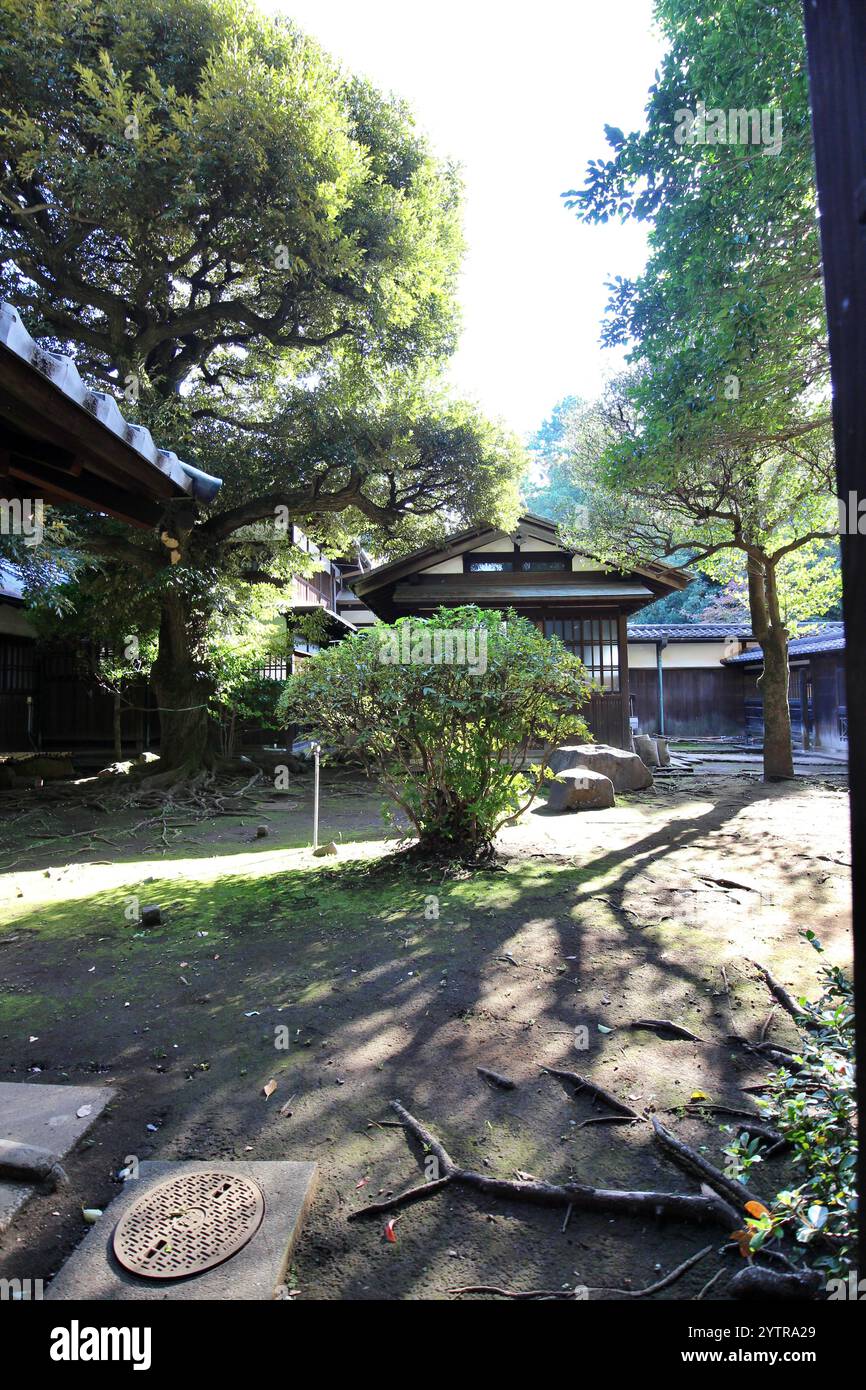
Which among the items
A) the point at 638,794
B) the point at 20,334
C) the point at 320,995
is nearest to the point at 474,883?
the point at 320,995

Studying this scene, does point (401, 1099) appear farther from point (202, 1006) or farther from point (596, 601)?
point (596, 601)

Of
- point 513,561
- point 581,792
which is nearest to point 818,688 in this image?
point 513,561

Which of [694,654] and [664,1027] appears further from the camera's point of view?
[694,654]

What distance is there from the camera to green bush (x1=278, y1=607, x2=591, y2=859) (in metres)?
6.21

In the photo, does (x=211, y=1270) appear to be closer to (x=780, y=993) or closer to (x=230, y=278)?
(x=780, y=993)

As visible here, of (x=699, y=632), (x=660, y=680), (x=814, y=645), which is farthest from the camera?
(x=699, y=632)

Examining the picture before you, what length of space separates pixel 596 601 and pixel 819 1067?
14.7 m

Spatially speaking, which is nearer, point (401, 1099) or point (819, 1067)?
point (819, 1067)

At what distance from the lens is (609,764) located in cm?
1306

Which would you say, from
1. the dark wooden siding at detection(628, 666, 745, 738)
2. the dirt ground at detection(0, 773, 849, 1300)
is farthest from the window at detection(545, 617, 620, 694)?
the dark wooden siding at detection(628, 666, 745, 738)

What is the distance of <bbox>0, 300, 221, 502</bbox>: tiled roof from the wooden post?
120 inches

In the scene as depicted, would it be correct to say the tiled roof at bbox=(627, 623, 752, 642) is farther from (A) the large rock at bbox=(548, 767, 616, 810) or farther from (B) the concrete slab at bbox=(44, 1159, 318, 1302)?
(B) the concrete slab at bbox=(44, 1159, 318, 1302)

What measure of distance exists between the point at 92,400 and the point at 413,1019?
12.5ft
